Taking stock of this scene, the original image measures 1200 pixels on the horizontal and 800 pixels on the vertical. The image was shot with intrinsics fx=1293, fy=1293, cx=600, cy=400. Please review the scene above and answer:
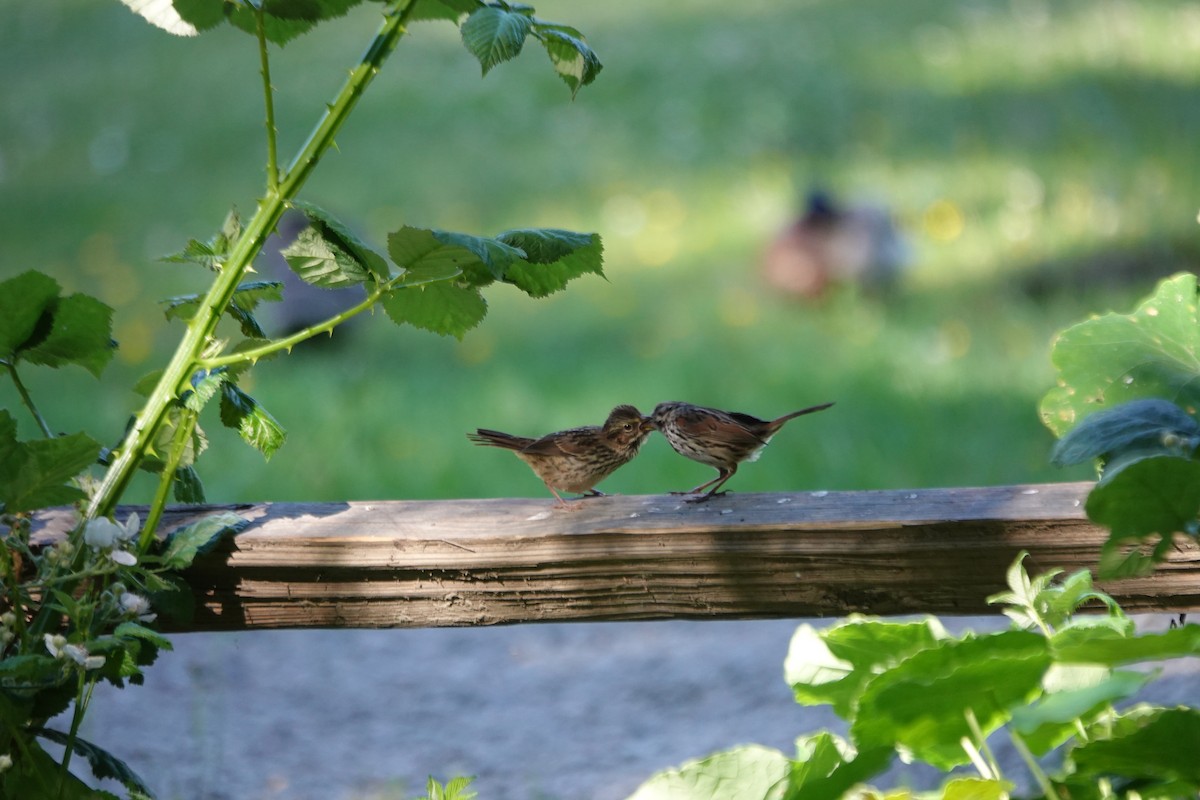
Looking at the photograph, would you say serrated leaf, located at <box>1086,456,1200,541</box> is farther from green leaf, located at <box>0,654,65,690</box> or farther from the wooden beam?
green leaf, located at <box>0,654,65,690</box>

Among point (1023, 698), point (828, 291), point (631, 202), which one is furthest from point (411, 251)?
point (631, 202)

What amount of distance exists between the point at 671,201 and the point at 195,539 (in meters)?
5.34

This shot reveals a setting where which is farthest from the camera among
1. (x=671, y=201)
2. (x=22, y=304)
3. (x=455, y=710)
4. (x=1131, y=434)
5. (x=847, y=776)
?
(x=671, y=201)

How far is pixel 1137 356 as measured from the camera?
116 cm

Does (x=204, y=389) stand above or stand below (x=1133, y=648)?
above

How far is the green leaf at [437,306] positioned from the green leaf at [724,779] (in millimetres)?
510

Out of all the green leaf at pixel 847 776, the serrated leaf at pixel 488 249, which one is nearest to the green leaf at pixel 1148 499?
the green leaf at pixel 847 776

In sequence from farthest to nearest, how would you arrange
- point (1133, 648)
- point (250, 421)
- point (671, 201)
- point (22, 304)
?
point (671, 201) < point (250, 421) < point (22, 304) < point (1133, 648)

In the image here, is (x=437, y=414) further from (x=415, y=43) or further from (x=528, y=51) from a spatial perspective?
(x=415, y=43)

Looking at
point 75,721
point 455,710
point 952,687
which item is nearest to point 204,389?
point 75,721

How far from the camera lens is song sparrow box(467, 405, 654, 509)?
1694mm

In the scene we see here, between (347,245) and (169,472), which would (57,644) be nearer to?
(169,472)

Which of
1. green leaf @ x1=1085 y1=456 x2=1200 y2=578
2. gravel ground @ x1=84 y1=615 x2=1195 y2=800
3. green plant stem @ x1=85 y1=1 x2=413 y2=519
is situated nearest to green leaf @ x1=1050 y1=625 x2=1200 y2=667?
green leaf @ x1=1085 y1=456 x2=1200 y2=578

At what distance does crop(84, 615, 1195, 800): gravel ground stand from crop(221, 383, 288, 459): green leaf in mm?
1564
